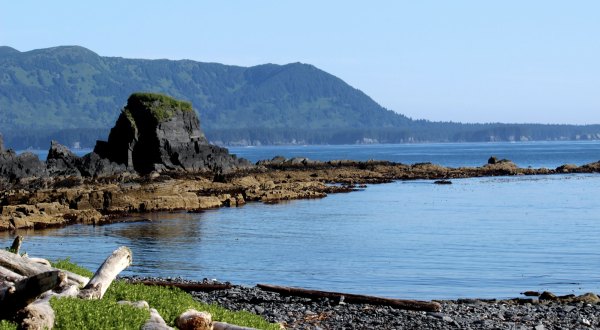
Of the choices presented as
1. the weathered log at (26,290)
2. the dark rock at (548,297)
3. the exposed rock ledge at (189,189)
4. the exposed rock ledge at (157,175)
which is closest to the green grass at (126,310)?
the weathered log at (26,290)

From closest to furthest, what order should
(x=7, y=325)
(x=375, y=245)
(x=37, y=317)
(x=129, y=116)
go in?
1. (x=7, y=325)
2. (x=37, y=317)
3. (x=375, y=245)
4. (x=129, y=116)

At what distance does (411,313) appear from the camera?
2161 centimetres

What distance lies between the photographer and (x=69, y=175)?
8694 cm

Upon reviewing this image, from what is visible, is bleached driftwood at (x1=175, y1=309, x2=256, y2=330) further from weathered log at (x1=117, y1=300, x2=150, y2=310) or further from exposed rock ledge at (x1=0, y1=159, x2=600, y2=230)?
exposed rock ledge at (x1=0, y1=159, x2=600, y2=230)

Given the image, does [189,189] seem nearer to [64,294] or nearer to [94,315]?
[64,294]

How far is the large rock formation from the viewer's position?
323 ft

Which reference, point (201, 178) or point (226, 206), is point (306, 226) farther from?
point (201, 178)

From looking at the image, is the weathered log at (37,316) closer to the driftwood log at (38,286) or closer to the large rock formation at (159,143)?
the driftwood log at (38,286)

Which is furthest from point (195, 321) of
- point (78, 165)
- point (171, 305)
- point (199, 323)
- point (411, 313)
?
point (78, 165)

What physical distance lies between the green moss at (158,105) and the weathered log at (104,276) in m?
85.4

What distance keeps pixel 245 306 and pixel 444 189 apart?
66163mm

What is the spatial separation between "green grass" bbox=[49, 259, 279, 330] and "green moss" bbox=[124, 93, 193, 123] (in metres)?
83.6

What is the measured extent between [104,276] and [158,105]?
89551 mm

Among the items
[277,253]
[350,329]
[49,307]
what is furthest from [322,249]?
[49,307]
